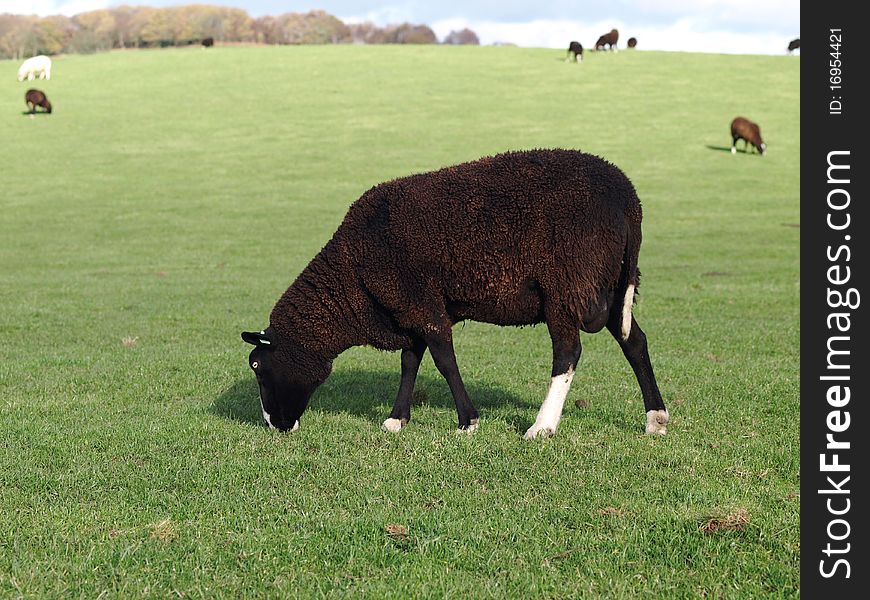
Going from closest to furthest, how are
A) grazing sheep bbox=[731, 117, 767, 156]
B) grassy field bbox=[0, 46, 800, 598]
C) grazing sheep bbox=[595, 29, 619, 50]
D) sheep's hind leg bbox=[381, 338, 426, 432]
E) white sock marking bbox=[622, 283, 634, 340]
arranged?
grassy field bbox=[0, 46, 800, 598] < white sock marking bbox=[622, 283, 634, 340] < sheep's hind leg bbox=[381, 338, 426, 432] < grazing sheep bbox=[731, 117, 767, 156] < grazing sheep bbox=[595, 29, 619, 50]

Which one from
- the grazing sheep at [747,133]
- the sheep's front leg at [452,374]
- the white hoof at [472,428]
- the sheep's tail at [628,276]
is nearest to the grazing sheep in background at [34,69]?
the grazing sheep at [747,133]

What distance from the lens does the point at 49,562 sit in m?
5.04

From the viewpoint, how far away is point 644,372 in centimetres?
810

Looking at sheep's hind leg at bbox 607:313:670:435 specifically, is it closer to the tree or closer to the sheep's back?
the sheep's back

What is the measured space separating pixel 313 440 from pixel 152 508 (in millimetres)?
1893

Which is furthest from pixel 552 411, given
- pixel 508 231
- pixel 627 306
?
pixel 508 231

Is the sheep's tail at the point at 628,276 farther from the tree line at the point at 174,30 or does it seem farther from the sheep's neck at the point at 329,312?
the tree line at the point at 174,30

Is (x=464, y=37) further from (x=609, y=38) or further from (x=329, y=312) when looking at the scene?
(x=329, y=312)

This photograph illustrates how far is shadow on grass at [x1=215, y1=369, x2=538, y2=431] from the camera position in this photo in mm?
8742

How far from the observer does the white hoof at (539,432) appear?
296 inches

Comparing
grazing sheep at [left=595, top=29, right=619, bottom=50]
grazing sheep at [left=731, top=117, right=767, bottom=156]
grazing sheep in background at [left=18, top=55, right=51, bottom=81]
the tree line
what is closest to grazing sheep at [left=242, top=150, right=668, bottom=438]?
grazing sheep at [left=731, top=117, right=767, bottom=156]

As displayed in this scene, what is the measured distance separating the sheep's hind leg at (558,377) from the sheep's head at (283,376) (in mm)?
2133
